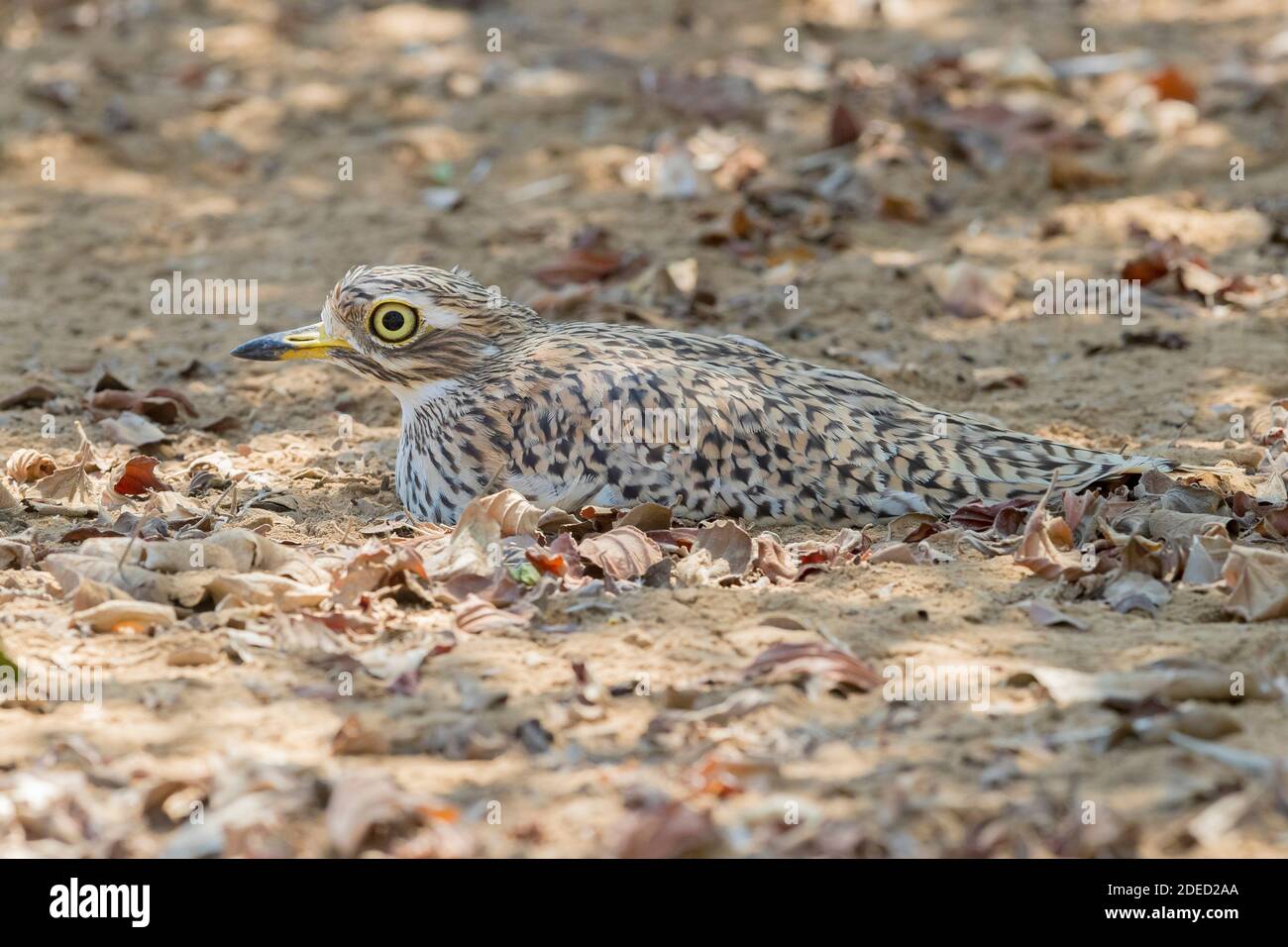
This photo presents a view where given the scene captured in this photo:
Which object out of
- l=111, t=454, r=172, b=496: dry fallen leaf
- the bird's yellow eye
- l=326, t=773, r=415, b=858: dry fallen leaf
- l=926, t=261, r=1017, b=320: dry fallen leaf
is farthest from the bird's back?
l=926, t=261, r=1017, b=320: dry fallen leaf

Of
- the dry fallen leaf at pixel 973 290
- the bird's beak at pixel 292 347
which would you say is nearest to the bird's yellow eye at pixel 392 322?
the bird's beak at pixel 292 347

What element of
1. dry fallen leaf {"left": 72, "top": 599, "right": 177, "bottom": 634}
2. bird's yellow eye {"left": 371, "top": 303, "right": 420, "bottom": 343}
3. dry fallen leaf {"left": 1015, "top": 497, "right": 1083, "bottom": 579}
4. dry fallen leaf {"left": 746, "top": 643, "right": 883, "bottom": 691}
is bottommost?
dry fallen leaf {"left": 746, "top": 643, "right": 883, "bottom": 691}

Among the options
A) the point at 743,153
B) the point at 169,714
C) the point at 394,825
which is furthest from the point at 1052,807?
the point at 743,153

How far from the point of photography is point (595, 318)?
7.57 m

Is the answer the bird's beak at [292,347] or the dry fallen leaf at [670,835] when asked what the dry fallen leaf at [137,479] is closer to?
the bird's beak at [292,347]

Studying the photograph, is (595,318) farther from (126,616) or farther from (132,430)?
(126,616)

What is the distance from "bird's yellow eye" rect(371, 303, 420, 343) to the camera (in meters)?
5.87

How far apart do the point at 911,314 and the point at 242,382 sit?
310 cm

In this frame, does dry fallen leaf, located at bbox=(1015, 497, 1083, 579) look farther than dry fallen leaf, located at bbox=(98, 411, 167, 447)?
No

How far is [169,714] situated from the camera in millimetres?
4031

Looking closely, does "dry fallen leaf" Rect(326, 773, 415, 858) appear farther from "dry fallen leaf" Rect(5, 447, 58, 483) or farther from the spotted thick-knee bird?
"dry fallen leaf" Rect(5, 447, 58, 483)

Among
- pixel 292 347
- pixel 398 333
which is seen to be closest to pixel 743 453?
pixel 398 333

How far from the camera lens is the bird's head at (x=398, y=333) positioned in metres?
5.88

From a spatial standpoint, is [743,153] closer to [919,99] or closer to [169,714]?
[919,99]
